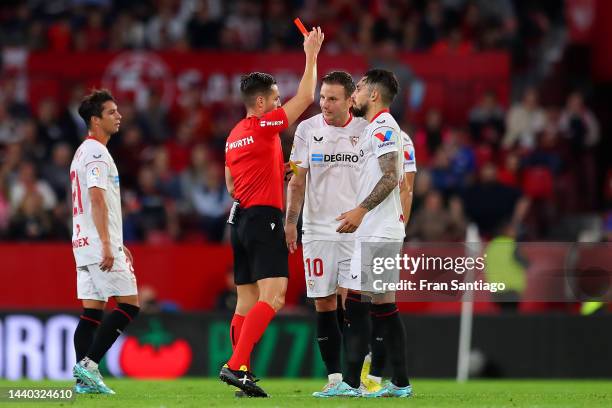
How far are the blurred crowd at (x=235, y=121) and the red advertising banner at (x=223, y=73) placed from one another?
0.88ft

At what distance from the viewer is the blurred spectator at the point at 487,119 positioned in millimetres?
20094

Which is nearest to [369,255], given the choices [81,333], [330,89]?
[330,89]

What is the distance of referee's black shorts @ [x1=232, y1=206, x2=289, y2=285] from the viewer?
10.4 metres

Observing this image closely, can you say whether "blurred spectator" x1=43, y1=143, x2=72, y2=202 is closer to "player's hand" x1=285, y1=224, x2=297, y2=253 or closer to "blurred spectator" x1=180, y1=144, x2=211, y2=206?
"blurred spectator" x1=180, y1=144, x2=211, y2=206

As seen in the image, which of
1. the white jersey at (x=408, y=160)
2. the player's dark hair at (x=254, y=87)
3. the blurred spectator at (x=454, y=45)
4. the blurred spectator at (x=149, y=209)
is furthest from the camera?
the blurred spectator at (x=454, y=45)

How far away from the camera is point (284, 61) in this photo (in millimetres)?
20281

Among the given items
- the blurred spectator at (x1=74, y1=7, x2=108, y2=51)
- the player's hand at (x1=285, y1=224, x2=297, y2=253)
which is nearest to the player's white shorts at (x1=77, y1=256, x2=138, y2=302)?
the player's hand at (x1=285, y1=224, x2=297, y2=253)

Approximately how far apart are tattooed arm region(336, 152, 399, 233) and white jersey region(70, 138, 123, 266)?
2.23m

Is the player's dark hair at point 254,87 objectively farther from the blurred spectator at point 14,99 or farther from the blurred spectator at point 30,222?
the blurred spectator at point 14,99

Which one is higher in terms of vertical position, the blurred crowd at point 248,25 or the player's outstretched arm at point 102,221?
the blurred crowd at point 248,25

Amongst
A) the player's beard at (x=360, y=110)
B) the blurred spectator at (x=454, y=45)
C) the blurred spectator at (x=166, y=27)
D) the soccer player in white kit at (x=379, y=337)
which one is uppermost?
the blurred spectator at (x=166, y=27)

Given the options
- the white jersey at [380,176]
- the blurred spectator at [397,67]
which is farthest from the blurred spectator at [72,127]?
the white jersey at [380,176]

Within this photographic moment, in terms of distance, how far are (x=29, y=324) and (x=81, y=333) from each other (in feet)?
15.5

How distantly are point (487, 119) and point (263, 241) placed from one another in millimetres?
10308
